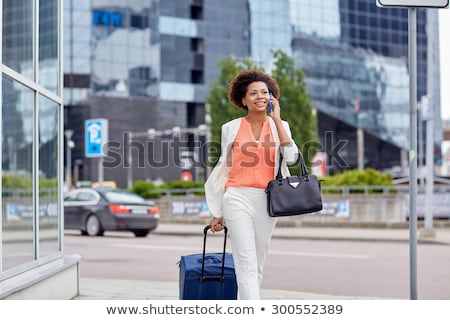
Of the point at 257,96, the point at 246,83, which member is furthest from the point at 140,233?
the point at 257,96

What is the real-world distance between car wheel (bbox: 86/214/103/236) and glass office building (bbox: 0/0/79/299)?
13331mm

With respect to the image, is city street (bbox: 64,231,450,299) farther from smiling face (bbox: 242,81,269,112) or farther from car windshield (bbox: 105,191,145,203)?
smiling face (bbox: 242,81,269,112)

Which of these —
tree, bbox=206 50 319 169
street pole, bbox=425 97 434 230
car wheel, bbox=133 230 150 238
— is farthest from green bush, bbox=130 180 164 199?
street pole, bbox=425 97 434 230

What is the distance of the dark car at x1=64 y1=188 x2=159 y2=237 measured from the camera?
67.1 feet

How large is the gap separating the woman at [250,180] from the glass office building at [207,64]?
60.5m

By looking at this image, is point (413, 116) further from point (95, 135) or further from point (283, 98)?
point (283, 98)

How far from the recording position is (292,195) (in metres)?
4.65

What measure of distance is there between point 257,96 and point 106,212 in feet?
52.6

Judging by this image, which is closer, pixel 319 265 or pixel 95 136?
pixel 319 265

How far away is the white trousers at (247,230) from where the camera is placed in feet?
15.1

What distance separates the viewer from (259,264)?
4812 mm
